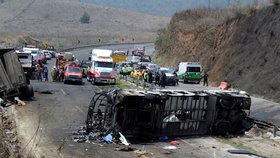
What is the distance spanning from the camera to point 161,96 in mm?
22375

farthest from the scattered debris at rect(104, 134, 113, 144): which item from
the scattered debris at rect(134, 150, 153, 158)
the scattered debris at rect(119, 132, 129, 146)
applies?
the scattered debris at rect(134, 150, 153, 158)

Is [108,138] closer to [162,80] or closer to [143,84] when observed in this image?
[143,84]

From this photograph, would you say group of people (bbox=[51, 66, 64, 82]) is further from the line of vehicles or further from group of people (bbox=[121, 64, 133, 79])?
group of people (bbox=[121, 64, 133, 79])

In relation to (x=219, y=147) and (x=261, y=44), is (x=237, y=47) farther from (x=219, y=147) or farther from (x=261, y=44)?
(x=219, y=147)

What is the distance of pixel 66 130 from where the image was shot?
2344 centimetres

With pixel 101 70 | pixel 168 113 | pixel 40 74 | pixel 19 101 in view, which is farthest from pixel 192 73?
pixel 168 113

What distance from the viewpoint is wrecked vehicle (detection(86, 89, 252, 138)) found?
71.4 ft

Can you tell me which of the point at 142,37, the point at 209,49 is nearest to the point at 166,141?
the point at 209,49

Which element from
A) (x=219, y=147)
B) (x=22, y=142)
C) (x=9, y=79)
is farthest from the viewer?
(x=9, y=79)

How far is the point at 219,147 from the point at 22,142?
29.5 feet

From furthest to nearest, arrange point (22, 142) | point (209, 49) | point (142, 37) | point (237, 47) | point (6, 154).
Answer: point (142, 37), point (209, 49), point (237, 47), point (22, 142), point (6, 154)

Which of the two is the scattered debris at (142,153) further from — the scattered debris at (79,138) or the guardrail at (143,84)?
the guardrail at (143,84)

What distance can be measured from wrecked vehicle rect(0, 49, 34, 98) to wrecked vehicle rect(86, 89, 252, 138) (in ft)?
32.6

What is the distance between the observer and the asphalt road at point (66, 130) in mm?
19280
